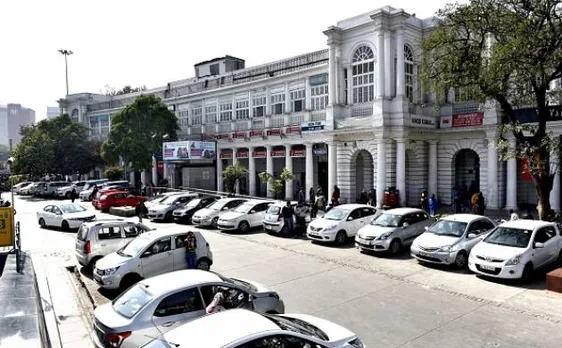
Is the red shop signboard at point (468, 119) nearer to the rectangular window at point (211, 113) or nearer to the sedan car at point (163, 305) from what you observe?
the sedan car at point (163, 305)

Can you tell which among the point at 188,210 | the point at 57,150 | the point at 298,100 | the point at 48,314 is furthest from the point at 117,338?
the point at 57,150

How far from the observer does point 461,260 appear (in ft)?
46.2

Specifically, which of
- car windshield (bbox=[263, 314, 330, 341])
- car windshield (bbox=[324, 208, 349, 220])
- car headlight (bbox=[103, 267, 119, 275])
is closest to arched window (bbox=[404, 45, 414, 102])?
car windshield (bbox=[324, 208, 349, 220])

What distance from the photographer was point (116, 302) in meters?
7.96

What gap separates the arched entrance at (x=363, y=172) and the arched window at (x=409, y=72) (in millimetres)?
5197

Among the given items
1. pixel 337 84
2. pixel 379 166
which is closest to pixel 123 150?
pixel 337 84

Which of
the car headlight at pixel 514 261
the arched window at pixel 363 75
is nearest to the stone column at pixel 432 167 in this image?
the arched window at pixel 363 75

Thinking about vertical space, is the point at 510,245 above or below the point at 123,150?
below

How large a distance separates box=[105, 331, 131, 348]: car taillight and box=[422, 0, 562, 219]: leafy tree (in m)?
A: 13.2

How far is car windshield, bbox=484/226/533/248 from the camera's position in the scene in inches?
511

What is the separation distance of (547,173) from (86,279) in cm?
1519

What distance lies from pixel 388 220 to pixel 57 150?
42.6 m

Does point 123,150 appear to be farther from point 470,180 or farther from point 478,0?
point 478,0

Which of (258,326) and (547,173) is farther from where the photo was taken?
(547,173)
